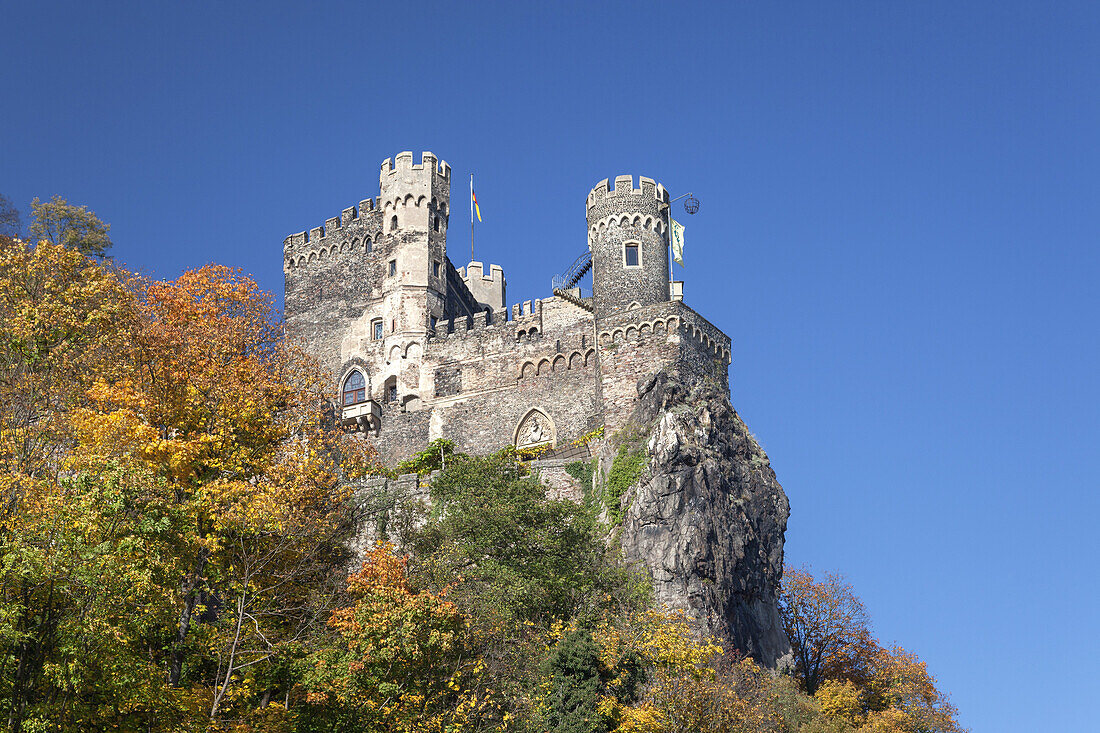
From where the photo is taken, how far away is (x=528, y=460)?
172 ft

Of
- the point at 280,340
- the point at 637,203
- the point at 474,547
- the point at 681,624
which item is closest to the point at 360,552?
the point at 474,547

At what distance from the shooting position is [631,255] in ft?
183

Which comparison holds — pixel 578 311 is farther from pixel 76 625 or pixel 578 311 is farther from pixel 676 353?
pixel 76 625

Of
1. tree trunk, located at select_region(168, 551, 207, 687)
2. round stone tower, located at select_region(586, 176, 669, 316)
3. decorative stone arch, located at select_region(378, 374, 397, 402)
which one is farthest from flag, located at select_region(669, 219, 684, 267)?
tree trunk, located at select_region(168, 551, 207, 687)

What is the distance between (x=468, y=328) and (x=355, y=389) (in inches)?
264

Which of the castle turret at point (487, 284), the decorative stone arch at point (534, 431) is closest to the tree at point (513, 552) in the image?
the decorative stone arch at point (534, 431)

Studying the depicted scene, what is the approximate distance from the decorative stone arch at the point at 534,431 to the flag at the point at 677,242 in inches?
403

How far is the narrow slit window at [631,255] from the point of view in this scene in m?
55.5

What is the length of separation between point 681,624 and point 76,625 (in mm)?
19650

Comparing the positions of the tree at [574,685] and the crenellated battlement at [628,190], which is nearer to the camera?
the tree at [574,685]

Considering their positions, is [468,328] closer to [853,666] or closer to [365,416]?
[365,416]

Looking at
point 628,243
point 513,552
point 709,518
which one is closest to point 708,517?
point 709,518

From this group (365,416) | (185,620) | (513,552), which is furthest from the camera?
(365,416)

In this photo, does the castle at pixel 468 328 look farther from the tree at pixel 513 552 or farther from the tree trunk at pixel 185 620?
the tree trunk at pixel 185 620
